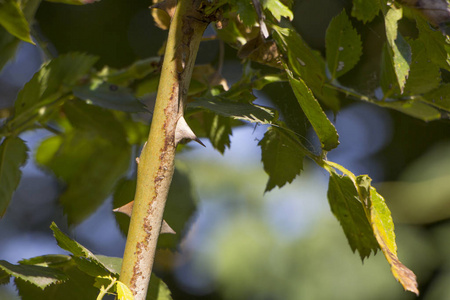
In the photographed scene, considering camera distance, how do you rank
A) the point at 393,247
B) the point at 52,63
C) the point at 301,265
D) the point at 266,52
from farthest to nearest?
the point at 301,265 → the point at 52,63 → the point at 266,52 → the point at 393,247

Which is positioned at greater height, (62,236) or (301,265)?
(62,236)

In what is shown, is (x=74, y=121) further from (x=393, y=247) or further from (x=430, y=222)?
(x=430, y=222)

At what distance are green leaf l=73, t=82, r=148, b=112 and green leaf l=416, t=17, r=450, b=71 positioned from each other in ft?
0.97

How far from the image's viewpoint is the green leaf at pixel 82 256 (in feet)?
1.25

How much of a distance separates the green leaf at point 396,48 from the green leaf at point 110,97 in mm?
282

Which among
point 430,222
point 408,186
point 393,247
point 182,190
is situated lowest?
point 430,222

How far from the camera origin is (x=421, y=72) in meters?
0.49

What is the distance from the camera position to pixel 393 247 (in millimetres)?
347

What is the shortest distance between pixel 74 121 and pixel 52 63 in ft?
0.28

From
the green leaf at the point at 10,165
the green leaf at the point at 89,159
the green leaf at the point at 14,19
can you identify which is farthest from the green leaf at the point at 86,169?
the green leaf at the point at 14,19

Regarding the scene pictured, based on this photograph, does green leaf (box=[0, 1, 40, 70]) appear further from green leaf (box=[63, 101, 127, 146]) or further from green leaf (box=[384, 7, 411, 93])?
green leaf (box=[384, 7, 411, 93])

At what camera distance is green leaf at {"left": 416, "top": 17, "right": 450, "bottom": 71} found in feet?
1.30

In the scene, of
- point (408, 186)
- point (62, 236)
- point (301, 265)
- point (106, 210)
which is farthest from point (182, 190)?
point (408, 186)

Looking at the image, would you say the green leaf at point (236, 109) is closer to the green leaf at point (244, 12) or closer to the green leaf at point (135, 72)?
the green leaf at point (244, 12)
